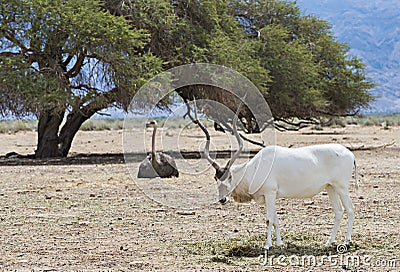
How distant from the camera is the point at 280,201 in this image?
45.4 ft

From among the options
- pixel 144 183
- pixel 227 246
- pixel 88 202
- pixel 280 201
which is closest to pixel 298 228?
pixel 227 246

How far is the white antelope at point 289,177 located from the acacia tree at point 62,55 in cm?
1377

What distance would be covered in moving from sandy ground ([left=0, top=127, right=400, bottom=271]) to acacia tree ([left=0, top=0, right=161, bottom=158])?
206 inches

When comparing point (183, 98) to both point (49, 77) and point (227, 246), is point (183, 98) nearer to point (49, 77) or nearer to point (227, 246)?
point (49, 77)

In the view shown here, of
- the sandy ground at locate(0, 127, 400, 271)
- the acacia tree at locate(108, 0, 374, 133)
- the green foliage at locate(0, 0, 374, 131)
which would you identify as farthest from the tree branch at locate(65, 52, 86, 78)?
the sandy ground at locate(0, 127, 400, 271)

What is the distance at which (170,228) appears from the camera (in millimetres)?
11156

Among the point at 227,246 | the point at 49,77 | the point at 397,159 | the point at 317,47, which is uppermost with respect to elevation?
the point at 317,47

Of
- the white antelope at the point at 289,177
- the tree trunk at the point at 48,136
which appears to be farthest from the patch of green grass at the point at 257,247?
the tree trunk at the point at 48,136

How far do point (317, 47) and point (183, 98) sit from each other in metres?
7.26

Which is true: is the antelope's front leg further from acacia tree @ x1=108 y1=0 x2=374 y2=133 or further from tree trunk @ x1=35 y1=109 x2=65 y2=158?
tree trunk @ x1=35 y1=109 x2=65 y2=158

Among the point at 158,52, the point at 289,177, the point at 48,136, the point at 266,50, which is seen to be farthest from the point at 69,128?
the point at 289,177

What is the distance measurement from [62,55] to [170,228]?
1493cm

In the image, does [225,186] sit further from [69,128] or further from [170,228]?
[69,128]

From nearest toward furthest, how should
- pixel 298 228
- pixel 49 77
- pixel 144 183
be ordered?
pixel 298 228
pixel 144 183
pixel 49 77
